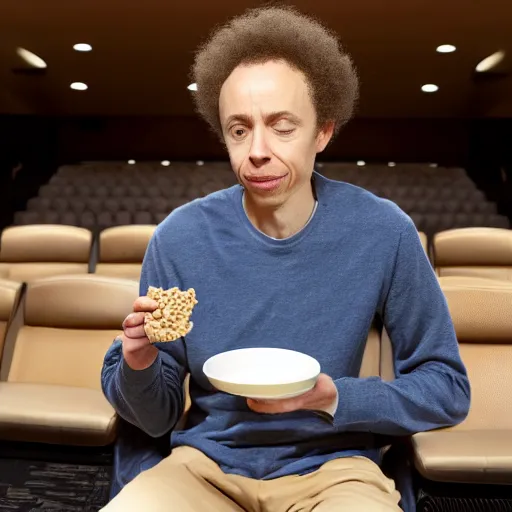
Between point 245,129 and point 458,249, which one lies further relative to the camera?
point 458,249

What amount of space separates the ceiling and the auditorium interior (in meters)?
0.01

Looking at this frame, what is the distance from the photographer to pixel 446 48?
11.0 feet

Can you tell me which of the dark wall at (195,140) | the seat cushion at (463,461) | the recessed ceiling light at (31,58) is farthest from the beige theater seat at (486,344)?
the dark wall at (195,140)

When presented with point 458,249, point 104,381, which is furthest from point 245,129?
point 458,249

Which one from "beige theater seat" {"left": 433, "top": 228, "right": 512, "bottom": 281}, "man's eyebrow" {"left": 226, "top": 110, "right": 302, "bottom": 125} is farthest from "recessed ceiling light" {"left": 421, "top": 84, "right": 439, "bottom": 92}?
"man's eyebrow" {"left": 226, "top": 110, "right": 302, "bottom": 125}

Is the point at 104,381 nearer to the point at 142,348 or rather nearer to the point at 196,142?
the point at 142,348

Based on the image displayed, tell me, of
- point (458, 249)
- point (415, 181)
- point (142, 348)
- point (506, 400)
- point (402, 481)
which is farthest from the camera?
point (415, 181)

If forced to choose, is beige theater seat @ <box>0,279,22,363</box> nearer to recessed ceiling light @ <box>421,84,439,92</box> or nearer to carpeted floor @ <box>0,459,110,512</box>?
carpeted floor @ <box>0,459,110,512</box>

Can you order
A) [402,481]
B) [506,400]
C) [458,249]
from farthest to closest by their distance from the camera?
[458,249] → [506,400] → [402,481]

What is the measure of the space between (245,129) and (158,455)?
340 millimetres

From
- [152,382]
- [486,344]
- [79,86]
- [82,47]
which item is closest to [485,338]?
[486,344]

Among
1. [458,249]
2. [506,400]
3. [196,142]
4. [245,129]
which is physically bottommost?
[506,400]

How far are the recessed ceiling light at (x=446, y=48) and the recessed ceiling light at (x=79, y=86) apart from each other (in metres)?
2.30

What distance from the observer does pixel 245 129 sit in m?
0.53
